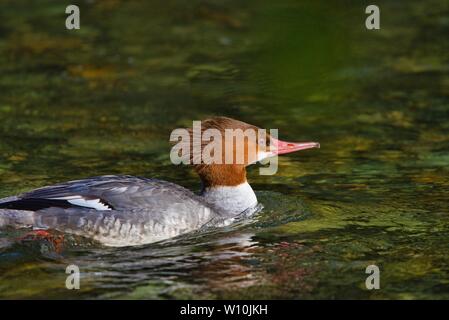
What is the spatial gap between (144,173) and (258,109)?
256 centimetres

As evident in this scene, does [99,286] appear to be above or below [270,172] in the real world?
below

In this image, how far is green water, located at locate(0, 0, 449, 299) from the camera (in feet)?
27.7

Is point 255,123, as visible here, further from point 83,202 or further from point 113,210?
point 83,202

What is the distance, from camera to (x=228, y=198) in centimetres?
1005

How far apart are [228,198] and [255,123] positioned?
306cm

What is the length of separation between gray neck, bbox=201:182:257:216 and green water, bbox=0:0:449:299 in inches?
8.7

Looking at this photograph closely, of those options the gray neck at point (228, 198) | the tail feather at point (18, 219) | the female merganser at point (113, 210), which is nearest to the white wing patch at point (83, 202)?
the female merganser at point (113, 210)

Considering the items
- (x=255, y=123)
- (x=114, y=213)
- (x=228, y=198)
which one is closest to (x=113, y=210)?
(x=114, y=213)

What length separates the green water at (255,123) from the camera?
27.7 feet

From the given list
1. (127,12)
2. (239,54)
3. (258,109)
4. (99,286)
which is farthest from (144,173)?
(127,12)

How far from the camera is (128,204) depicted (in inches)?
371


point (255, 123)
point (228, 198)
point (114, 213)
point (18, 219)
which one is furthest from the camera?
point (255, 123)

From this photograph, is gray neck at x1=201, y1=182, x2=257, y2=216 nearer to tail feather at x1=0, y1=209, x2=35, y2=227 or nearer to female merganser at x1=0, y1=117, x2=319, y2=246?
female merganser at x1=0, y1=117, x2=319, y2=246
